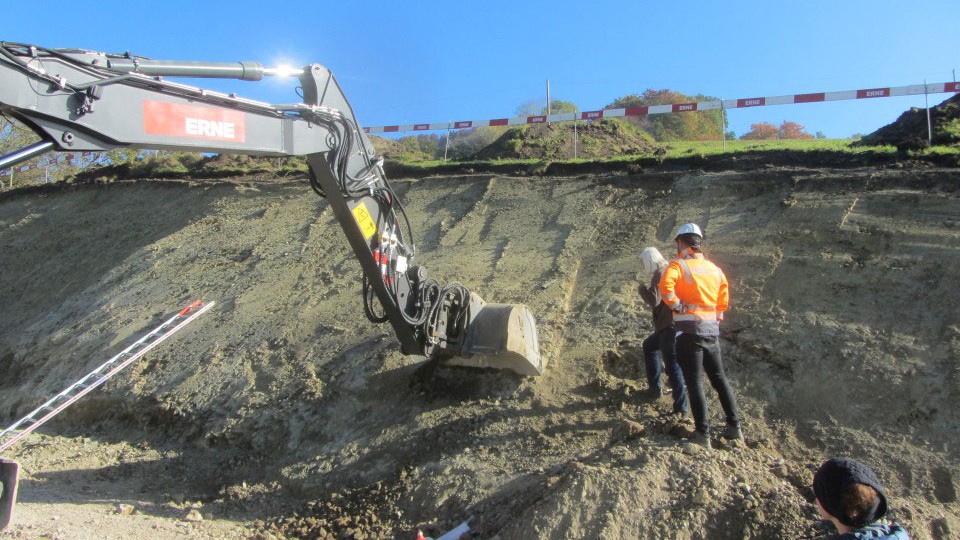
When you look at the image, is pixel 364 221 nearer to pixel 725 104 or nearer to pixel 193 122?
pixel 193 122

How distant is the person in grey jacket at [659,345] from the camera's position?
6.48 metres

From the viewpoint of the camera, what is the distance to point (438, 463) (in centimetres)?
642

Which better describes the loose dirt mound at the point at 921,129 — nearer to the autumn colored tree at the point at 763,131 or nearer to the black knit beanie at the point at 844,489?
the black knit beanie at the point at 844,489

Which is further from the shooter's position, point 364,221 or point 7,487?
point 364,221

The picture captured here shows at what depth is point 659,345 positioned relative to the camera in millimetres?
6906

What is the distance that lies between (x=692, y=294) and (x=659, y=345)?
121cm

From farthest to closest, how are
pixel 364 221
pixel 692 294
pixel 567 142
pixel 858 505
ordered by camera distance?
pixel 567 142 < pixel 364 221 < pixel 692 294 < pixel 858 505

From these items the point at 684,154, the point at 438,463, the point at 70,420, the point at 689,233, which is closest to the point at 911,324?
the point at 689,233

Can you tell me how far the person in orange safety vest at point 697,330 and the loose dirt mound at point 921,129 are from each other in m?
6.97

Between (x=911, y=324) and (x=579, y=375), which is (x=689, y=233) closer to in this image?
(x=579, y=375)

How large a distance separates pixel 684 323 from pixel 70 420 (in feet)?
26.7

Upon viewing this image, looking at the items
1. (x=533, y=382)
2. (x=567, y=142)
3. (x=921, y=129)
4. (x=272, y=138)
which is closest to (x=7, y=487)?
(x=272, y=138)

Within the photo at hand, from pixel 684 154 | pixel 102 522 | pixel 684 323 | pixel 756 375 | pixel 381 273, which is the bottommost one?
pixel 102 522

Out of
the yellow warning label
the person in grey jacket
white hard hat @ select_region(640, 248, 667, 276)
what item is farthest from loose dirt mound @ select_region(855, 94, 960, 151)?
the yellow warning label
